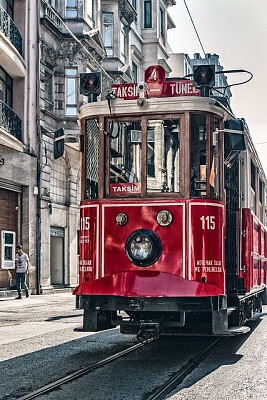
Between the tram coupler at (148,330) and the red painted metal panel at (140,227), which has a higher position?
the red painted metal panel at (140,227)

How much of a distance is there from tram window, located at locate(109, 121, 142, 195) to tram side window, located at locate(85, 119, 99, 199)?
205 millimetres

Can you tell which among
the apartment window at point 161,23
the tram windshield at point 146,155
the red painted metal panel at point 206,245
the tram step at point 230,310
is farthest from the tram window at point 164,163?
the apartment window at point 161,23

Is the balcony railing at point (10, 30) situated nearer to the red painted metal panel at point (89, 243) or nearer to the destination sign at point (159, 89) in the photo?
the destination sign at point (159, 89)

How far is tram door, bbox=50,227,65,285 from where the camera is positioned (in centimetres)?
2927

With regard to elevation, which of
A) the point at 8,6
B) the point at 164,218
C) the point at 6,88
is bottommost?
the point at 164,218

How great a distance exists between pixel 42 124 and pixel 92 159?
17.5 meters

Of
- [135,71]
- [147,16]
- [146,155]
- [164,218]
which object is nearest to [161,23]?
[147,16]

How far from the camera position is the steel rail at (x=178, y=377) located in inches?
280

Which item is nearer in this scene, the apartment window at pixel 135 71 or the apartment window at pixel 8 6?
the apartment window at pixel 8 6

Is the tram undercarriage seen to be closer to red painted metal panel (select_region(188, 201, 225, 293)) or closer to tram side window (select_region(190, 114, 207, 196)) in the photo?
red painted metal panel (select_region(188, 201, 225, 293))

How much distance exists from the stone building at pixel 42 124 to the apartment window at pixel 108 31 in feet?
5.72

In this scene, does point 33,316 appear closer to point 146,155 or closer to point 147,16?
point 146,155

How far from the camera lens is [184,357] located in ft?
32.1

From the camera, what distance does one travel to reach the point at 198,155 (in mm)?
9516
